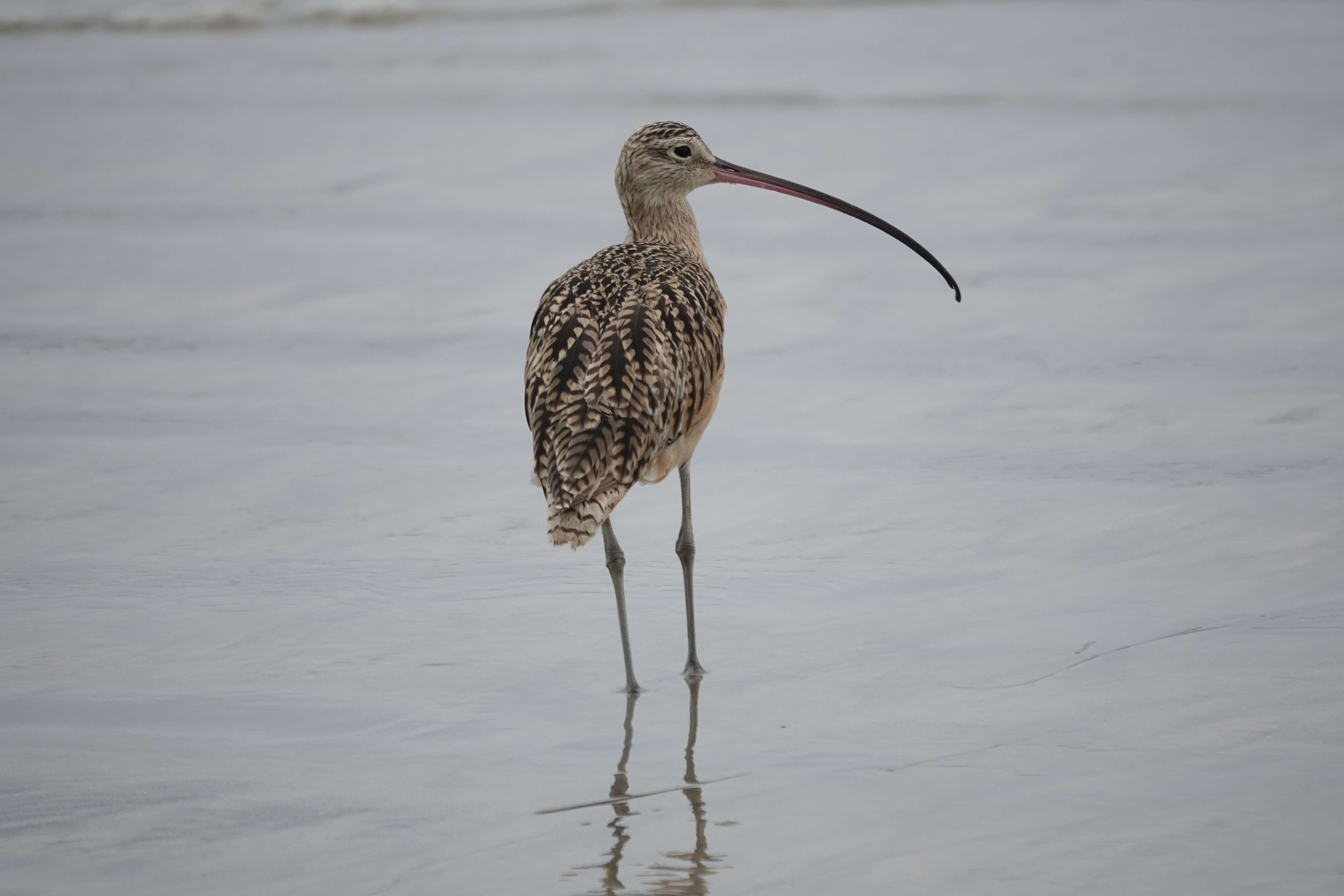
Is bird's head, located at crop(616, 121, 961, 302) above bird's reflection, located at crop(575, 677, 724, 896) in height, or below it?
above

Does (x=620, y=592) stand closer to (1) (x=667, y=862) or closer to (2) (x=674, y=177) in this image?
(1) (x=667, y=862)

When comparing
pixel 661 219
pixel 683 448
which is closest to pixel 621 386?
pixel 683 448

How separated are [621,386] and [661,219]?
1329 mm

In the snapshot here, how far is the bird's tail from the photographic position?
4078mm

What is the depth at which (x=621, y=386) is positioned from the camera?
4.36 meters

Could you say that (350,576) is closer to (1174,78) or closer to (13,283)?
(13,283)

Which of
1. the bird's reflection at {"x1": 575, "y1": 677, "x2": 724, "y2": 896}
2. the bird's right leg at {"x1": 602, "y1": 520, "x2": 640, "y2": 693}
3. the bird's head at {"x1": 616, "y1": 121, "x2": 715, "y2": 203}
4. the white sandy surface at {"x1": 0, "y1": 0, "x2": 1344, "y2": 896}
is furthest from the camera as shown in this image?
the bird's head at {"x1": 616, "y1": 121, "x2": 715, "y2": 203}

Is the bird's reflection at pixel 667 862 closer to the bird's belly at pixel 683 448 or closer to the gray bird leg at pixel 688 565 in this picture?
the gray bird leg at pixel 688 565

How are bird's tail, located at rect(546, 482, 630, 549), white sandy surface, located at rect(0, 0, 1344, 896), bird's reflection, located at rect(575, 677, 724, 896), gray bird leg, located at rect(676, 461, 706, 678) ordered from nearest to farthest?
bird's reflection, located at rect(575, 677, 724, 896) < white sandy surface, located at rect(0, 0, 1344, 896) < bird's tail, located at rect(546, 482, 630, 549) < gray bird leg, located at rect(676, 461, 706, 678)

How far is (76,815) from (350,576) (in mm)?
1665

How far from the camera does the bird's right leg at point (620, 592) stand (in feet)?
14.2

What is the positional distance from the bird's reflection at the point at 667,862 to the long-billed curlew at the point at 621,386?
678 mm

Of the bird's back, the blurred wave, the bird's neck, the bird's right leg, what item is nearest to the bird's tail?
the bird's back

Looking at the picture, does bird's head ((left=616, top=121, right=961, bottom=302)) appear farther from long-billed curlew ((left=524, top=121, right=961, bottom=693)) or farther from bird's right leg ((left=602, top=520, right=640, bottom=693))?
bird's right leg ((left=602, top=520, right=640, bottom=693))
